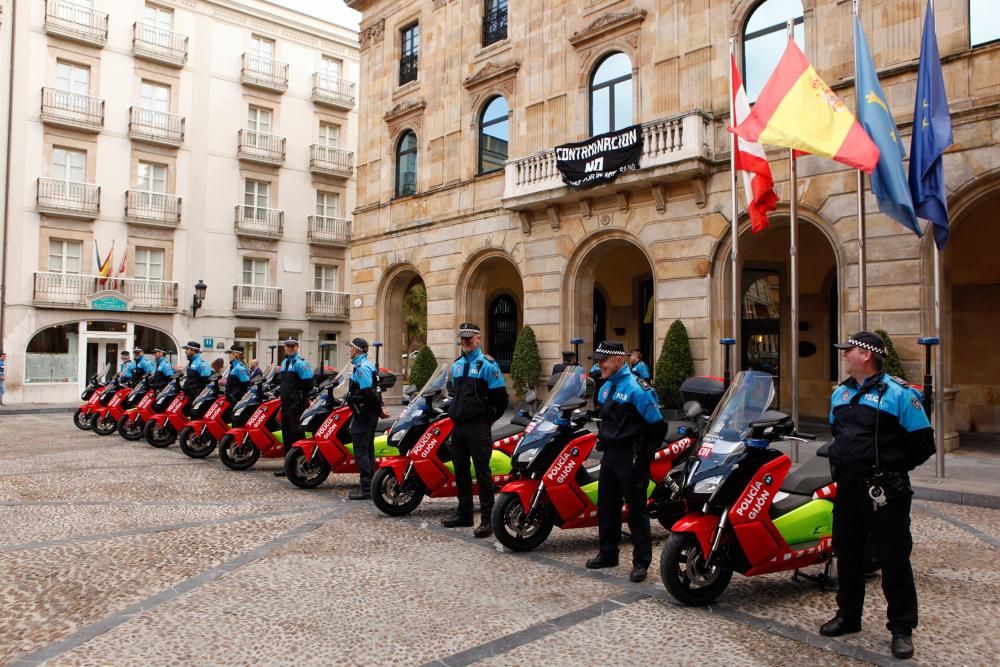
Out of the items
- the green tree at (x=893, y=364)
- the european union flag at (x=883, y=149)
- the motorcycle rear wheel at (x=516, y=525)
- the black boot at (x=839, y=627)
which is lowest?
the black boot at (x=839, y=627)

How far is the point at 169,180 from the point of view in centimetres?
2842

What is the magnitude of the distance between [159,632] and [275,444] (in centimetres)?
592

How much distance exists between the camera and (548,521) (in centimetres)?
598

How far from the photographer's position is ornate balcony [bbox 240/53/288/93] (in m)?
30.2

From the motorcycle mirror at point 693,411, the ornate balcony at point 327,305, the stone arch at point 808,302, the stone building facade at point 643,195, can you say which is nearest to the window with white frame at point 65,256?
the ornate balcony at point 327,305

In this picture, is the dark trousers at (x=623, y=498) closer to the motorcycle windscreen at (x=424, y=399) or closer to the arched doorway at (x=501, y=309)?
the motorcycle windscreen at (x=424, y=399)

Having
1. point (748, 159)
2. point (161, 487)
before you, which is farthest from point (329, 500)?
point (748, 159)

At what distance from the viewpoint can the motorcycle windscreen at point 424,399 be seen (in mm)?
7508

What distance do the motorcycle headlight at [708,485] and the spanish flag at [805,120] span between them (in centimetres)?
606

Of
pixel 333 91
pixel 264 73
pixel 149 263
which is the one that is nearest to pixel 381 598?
pixel 149 263

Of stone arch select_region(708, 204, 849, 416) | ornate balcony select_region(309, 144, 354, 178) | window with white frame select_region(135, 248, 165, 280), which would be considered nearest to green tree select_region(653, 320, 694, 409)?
stone arch select_region(708, 204, 849, 416)

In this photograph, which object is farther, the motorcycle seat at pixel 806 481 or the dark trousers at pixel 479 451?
the dark trousers at pixel 479 451

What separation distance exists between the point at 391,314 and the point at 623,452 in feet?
59.6

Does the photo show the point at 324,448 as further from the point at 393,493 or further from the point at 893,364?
the point at 893,364
